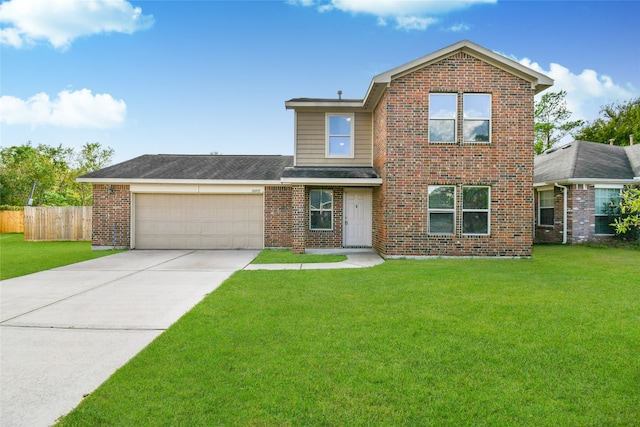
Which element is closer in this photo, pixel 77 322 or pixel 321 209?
pixel 77 322

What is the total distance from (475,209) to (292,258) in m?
5.88

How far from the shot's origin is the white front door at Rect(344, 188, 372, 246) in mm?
12917

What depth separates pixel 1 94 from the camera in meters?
21.3

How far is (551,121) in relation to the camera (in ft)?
104

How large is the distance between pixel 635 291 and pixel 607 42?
61.7 ft

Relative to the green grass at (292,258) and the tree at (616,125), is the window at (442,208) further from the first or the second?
the tree at (616,125)

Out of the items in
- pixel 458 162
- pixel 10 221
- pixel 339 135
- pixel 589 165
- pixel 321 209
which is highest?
pixel 339 135

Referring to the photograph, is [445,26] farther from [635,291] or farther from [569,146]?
[635,291]

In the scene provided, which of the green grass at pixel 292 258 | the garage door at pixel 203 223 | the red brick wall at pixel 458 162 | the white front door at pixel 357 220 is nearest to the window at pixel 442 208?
the red brick wall at pixel 458 162

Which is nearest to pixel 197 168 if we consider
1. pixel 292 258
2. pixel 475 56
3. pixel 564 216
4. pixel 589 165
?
pixel 292 258

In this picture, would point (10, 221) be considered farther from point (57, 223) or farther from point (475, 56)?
point (475, 56)

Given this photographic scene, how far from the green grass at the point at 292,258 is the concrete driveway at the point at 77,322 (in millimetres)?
985

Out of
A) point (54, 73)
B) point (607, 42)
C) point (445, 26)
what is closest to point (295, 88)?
point (445, 26)

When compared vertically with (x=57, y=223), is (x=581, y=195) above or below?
above
